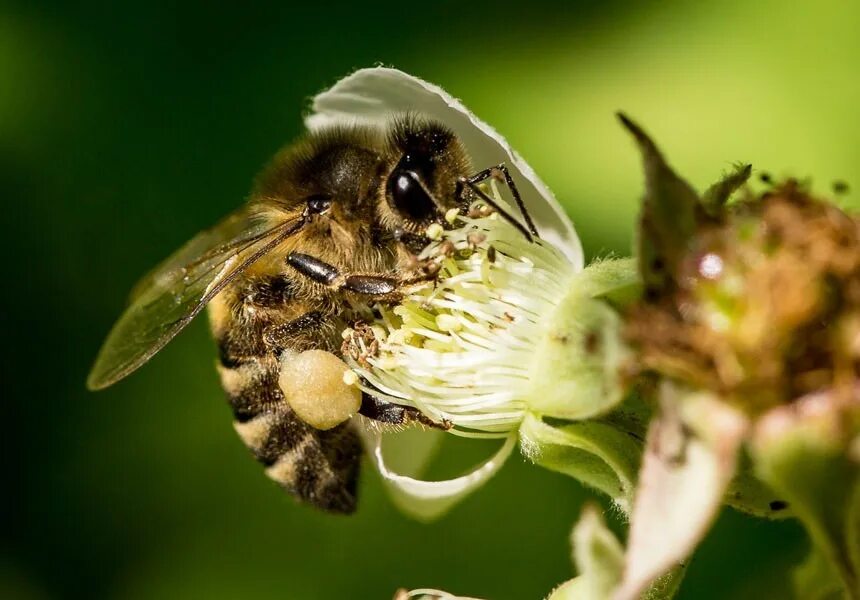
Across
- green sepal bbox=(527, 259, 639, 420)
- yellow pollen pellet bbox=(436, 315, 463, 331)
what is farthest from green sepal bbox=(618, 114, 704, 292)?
yellow pollen pellet bbox=(436, 315, 463, 331)

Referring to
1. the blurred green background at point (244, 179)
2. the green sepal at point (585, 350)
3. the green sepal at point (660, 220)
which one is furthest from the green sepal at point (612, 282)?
the blurred green background at point (244, 179)

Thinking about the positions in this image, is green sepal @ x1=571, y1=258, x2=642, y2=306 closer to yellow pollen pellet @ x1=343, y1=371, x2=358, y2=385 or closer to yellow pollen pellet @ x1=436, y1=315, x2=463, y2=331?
yellow pollen pellet @ x1=436, y1=315, x2=463, y2=331

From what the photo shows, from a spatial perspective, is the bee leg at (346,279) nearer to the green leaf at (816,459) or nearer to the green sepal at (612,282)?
the green sepal at (612,282)

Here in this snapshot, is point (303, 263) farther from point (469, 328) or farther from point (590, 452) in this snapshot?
point (590, 452)

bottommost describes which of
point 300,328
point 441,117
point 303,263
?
point 300,328

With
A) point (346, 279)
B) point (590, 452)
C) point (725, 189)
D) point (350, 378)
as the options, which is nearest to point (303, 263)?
point (346, 279)

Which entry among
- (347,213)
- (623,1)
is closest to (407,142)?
(347,213)
